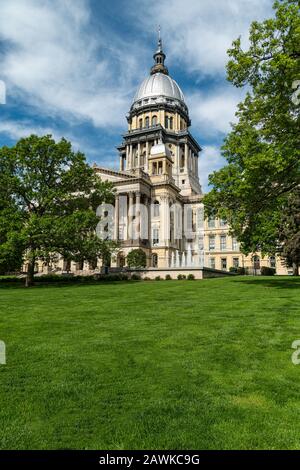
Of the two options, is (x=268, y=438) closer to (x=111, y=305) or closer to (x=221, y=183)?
(x=111, y=305)

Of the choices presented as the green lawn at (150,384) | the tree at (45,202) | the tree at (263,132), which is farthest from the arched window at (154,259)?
the green lawn at (150,384)

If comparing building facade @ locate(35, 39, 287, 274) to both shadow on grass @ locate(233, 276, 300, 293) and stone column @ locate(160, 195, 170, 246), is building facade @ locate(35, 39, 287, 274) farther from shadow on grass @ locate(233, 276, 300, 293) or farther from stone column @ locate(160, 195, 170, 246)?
shadow on grass @ locate(233, 276, 300, 293)

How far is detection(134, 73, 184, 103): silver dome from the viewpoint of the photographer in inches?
3900

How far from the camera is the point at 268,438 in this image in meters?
4.64

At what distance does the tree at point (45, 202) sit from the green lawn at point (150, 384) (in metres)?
18.7

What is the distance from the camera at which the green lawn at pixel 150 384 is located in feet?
15.4

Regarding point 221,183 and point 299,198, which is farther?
point 299,198

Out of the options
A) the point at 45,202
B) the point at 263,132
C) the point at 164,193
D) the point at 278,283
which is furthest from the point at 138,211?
the point at 263,132

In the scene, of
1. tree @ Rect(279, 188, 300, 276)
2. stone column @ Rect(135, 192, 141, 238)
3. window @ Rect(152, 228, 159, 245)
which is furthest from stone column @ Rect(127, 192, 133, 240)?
tree @ Rect(279, 188, 300, 276)

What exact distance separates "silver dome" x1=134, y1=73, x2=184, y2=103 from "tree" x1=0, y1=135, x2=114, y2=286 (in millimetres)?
72577

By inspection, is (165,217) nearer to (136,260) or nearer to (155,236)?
(155,236)

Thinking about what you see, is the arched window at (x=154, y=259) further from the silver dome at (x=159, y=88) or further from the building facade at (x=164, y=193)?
the silver dome at (x=159, y=88)

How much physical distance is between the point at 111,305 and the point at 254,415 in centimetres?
1069
